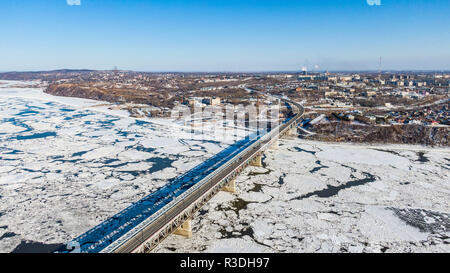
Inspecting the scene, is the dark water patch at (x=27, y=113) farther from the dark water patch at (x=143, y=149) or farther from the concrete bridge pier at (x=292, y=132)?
the concrete bridge pier at (x=292, y=132)

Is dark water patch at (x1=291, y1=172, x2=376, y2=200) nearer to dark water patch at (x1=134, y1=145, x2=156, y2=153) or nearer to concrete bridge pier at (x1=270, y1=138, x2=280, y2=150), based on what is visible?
concrete bridge pier at (x1=270, y1=138, x2=280, y2=150)

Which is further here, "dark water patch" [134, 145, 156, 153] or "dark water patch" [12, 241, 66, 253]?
"dark water patch" [134, 145, 156, 153]

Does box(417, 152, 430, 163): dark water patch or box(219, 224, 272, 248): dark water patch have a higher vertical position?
box(417, 152, 430, 163): dark water patch

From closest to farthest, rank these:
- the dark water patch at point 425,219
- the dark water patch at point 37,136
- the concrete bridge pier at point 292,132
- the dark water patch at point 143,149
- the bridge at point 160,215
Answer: the bridge at point 160,215
the dark water patch at point 425,219
the dark water patch at point 143,149
the dark water patch at point 37,136
the concrete bridge pier at point 292,132

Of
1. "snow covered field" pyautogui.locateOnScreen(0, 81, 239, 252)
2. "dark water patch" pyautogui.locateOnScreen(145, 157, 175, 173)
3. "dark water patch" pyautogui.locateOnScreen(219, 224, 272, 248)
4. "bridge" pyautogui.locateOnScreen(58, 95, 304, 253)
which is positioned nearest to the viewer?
"bridge" pyautogui.locateOnScreen(58, 95, 304, 253)

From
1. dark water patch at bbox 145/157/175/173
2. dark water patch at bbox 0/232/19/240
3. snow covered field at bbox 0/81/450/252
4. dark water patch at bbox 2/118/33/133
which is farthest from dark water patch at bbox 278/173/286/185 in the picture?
dark water patch at bbox 2/118/33/133

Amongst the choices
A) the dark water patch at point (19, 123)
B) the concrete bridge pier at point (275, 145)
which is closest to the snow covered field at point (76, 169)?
the dark water patch at point (19, 123)

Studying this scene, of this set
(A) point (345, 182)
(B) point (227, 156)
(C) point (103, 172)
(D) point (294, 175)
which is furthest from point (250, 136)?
(C) point (103, 172)
